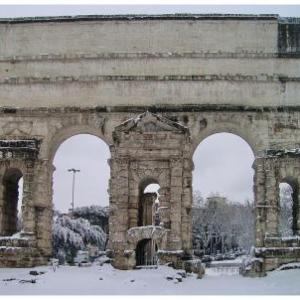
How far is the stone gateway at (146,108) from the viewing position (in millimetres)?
26328

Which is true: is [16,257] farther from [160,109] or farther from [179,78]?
[179,78]

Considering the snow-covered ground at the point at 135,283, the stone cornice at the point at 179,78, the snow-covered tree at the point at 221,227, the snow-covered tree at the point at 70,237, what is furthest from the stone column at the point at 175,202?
the snow-covered tree at the point at 221,227

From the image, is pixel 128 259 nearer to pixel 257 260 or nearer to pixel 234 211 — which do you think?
pixel 257 260

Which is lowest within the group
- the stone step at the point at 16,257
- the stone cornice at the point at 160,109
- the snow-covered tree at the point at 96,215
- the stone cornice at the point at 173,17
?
the stone step at the point at 16,257

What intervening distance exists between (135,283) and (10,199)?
30.1 feet

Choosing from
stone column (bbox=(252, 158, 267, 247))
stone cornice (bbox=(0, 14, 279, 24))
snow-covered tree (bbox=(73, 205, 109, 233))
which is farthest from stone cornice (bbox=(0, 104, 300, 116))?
snow-covered tree (bbox=(73, 205, 109, 233))

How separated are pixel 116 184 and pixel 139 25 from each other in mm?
6946

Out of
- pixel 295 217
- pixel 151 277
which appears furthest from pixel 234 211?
pixel 151 277

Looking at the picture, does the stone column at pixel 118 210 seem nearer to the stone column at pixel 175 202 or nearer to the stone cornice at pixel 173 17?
the stone column at pixel 175 202

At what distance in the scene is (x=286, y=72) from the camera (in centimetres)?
2770

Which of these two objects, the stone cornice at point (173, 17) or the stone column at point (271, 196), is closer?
the stone column at point (271, 196)

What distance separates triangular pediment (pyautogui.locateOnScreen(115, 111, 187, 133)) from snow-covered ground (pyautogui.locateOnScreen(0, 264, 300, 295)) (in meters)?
5.56

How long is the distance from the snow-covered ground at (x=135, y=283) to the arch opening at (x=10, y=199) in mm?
2793

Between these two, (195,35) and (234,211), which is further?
(234,211)
